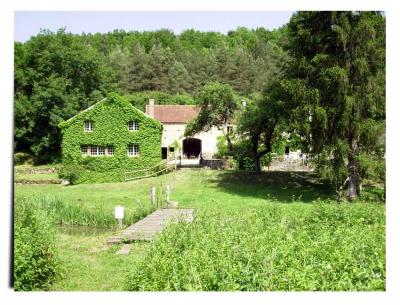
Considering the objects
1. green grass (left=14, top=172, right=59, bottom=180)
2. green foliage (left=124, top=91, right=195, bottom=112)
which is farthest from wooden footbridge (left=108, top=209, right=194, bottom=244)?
green foliage (left=124, top=91, right=195, bottom=112)

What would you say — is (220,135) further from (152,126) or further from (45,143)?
(45,143)

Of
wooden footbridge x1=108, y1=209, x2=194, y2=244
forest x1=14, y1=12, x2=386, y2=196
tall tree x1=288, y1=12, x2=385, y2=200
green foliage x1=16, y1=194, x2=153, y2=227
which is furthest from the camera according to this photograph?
forest x1=14, y1=12, x2=386, y2=196

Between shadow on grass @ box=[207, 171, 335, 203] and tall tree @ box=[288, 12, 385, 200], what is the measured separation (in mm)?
2556

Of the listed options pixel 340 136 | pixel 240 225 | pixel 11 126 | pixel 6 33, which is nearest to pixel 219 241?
pixel 240 225

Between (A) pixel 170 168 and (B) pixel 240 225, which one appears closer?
(B) pixel 240 225

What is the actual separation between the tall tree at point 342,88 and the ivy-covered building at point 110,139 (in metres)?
11.4

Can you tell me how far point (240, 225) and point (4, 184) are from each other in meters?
4.18

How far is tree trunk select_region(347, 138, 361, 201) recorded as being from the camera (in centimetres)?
1844

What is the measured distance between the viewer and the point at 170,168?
1096 inches

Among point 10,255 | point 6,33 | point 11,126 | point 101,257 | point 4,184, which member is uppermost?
point 6,33

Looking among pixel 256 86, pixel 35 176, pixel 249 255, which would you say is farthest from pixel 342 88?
pixel 256 86

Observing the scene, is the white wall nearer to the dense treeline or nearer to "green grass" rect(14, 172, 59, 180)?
the dense treeline
